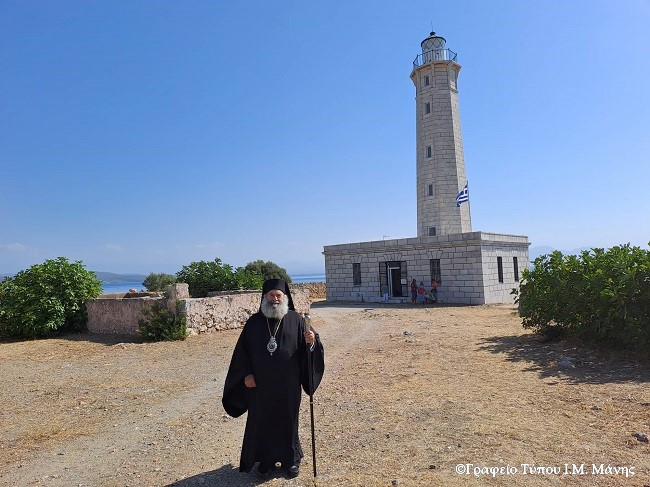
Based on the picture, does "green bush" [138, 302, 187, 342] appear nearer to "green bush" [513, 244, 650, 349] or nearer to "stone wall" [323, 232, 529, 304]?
"green bush" [513, 244, 650, 349]

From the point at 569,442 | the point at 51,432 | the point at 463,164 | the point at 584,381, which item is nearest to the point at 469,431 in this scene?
the point at 569,442

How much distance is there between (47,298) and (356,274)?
50.1ft

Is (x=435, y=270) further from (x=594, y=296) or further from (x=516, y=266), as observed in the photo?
(x=594, y=296)

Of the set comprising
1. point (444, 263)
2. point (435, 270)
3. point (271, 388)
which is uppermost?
point (444, 263)

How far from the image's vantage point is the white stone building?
68.9 feet

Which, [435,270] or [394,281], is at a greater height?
[435,270]

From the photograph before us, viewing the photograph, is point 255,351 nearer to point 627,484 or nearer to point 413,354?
point 627,484

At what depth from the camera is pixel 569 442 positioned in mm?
4383

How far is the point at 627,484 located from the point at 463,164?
910 inches

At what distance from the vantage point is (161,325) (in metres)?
11.9

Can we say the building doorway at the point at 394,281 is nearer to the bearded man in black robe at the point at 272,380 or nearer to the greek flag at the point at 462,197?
the greek flag at the point at 462,197

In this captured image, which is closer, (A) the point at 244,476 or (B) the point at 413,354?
(A) the point at 244,476

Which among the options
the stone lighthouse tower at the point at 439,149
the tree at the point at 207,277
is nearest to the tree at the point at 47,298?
the tree at the point at 207,277

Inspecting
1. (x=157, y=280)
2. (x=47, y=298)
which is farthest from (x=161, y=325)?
(x=157, y=280)
